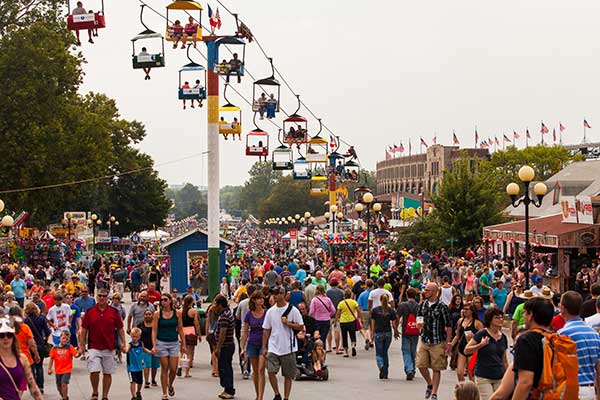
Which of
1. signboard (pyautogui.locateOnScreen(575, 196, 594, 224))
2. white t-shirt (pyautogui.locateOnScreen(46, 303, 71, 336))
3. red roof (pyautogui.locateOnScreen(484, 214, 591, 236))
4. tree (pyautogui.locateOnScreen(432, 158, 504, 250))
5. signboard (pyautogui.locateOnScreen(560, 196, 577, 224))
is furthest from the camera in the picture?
tree (pyautogui.locateOnScreen(432, 158, 504, 250))

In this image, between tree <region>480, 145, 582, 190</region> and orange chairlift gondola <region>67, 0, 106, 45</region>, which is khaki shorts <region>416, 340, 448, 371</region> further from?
tree <region>480, 145, 582, 190</region>

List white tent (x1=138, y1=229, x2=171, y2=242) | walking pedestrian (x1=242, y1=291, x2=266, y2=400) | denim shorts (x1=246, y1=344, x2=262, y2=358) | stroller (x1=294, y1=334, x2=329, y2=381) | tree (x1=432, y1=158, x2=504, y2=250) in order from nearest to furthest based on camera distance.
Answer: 1. walking pedestrian (x1=242, y1=291, x2=266, y2=400)
2. denim shorts (x1=246, y1=344, x2=262, y2=358)
3. stroller (x1=294, y1=334, x2=329, y2=381)
4. tree (x1=432, y1=158, x2=504, y2=250)
5. white tent (x1=138, y1=229, x2=171, y2=242)

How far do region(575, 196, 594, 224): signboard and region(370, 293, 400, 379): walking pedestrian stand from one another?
15904 mm

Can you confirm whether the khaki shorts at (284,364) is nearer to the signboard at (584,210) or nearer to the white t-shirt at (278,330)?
the white t-shirt at (278,330)

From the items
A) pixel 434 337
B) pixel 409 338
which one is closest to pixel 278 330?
pixel 434 337

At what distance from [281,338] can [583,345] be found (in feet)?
20.5

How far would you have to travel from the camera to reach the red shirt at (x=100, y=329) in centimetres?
1422

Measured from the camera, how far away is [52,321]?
1727 centimetres

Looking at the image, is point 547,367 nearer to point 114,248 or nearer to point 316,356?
point 316,356

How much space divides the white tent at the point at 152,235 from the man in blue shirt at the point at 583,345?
7433cm

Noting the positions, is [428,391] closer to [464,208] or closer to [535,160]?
[464,208]

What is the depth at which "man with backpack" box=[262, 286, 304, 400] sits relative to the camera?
13891 millimetres

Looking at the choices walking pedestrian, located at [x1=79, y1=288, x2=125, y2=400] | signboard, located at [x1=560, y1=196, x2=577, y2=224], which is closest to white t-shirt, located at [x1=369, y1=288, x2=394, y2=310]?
walking pedestrian, located at [x1=79, y1=288, x2=125, y2=400]

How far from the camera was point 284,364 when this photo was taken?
549 inches
